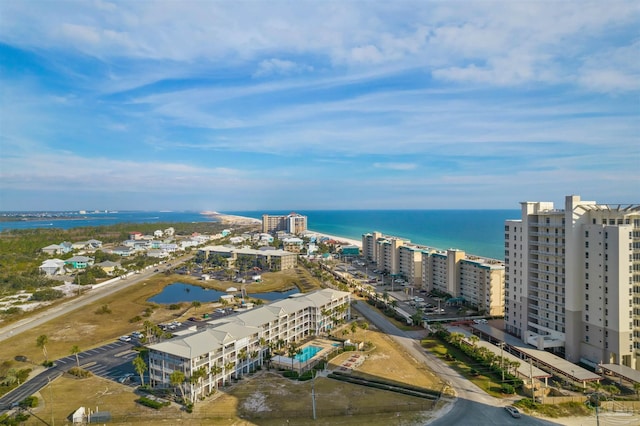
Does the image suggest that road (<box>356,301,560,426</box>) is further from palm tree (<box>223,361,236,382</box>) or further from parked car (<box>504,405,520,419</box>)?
palm tree (<box>223,361,236,382</box>)

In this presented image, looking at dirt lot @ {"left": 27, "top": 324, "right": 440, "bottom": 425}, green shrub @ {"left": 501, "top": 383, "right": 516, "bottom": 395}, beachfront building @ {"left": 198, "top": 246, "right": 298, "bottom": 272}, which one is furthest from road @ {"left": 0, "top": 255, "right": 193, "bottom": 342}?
green shrub @ {"left": 501, "top": 383, "right": 516, "bottom": 395}

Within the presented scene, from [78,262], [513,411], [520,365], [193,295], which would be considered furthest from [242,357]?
[78,262]

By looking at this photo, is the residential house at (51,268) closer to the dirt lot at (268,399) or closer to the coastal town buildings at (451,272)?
the dirt lot at (268,399)

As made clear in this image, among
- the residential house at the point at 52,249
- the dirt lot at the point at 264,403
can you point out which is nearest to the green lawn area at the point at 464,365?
the dirt lot at the point at 264,403

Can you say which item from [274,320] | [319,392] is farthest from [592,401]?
[274,320]

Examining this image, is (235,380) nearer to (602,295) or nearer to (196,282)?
(602,295)
